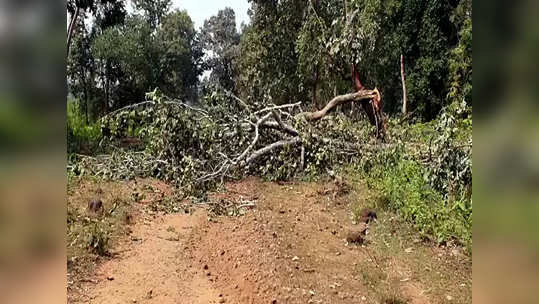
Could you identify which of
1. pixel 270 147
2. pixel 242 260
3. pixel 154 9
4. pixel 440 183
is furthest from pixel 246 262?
pixel 154 9

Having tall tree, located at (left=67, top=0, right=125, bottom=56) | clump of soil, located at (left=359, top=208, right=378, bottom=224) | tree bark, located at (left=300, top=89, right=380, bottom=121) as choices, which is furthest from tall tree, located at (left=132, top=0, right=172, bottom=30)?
clump of soil, located at (left=359, top=208, right=378, bottom=224)

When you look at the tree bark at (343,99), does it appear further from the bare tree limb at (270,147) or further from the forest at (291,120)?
the bare tree limb at (270,147)

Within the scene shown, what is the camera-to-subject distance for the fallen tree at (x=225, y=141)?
Answer: 577 centimetres

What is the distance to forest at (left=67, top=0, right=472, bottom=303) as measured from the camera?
452 centimetres

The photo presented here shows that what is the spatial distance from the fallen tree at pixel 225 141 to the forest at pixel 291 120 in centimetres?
2

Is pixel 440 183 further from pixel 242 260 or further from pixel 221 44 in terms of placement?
pixel 221 44

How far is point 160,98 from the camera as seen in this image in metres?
5.75

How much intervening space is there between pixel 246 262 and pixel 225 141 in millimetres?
2469

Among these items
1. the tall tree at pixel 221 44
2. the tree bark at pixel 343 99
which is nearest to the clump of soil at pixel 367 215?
the tree bark at pixel 343 99

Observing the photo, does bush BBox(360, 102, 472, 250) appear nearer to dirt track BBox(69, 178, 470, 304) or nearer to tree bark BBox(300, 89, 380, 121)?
dirt track BBox(69, 178, 470, 304)

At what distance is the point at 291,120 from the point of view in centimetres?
677

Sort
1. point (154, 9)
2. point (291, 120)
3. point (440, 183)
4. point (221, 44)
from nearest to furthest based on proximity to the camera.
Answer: point (440, 183), point (291, 120), point (154, 9), point (221, 44)

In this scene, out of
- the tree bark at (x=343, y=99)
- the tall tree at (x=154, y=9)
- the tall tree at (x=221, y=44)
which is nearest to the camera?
the tree bark at (x=343, y=99)
